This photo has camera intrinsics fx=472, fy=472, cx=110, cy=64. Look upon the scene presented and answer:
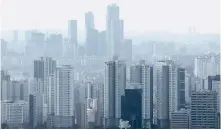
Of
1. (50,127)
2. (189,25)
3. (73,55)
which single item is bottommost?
(50,127)

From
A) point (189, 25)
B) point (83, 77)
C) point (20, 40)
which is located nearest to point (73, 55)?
point (83, 77)

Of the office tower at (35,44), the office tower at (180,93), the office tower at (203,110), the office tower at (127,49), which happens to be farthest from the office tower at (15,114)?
the office tower at (203,110)

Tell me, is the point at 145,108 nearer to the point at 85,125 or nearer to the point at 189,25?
the point at 85,125

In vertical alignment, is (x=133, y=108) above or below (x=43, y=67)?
below

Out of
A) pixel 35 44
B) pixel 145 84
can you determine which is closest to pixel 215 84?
pixel 145 84

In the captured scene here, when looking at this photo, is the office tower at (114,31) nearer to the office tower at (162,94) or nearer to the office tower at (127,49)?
the office tower at (127,49)

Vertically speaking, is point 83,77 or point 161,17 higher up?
point 161,17

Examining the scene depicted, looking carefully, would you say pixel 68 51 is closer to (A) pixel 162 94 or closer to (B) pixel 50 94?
(B) pixel 50 94
